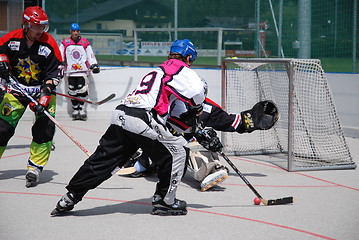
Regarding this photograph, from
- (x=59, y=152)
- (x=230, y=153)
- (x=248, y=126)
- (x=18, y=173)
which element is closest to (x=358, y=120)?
(x=230, y=153)

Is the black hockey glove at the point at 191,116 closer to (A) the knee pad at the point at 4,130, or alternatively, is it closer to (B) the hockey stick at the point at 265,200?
(B) the hockey stick at the point at 265,200

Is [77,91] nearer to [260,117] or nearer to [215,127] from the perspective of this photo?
[215,127]

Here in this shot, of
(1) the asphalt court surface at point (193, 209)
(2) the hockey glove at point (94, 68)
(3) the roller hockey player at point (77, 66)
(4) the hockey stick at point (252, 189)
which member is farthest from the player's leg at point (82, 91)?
(4) the hockey stick at point (252, 189)

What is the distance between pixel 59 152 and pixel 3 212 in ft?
9.62

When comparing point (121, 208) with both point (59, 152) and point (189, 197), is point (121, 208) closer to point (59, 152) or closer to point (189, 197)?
point (189, 197)

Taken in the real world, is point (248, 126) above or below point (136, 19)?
below

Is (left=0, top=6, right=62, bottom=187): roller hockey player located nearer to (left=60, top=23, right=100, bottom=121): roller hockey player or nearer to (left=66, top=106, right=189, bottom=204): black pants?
(left=66, top=106, right=189, bottom=204): black pants

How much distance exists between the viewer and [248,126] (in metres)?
6.00

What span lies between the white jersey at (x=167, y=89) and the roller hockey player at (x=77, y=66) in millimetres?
6262

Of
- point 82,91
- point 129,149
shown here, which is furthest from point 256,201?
point 82,91

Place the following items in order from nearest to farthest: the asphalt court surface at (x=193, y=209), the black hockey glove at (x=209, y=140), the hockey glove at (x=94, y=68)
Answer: the asphalt court surface at (x=193, y=209), the black hockey glove at (x=209, y=140), the hockey glove at (x=94, y=68)

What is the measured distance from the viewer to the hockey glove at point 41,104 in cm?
559

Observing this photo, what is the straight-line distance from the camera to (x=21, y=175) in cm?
627

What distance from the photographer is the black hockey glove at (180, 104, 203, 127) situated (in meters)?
4.84
